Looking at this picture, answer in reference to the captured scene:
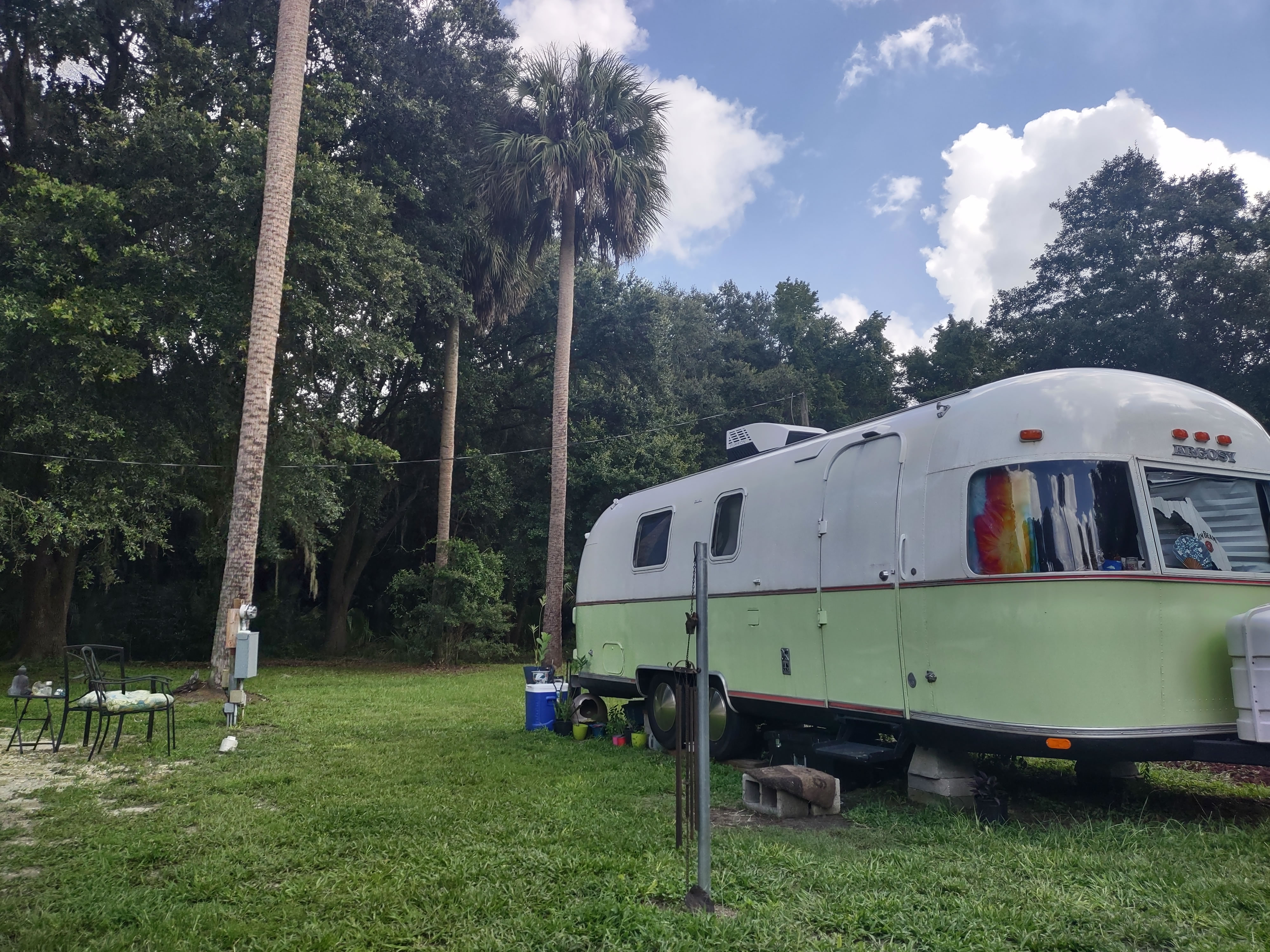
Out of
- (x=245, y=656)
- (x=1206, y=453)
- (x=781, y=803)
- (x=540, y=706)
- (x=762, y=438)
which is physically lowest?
(x=781, y=803)

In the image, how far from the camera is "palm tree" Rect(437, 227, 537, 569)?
20.4 meters

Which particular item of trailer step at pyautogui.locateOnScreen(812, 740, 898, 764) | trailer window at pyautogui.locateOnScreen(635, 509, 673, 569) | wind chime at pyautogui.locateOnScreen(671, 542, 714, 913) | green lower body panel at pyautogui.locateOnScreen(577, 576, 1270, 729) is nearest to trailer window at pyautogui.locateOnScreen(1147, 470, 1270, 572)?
green lower body panel at pyautogui.locateOnScreen(577, 576, 1270, 729)

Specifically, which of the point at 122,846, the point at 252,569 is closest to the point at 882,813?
the point at 122,846

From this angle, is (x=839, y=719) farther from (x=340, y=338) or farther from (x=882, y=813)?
(x=340, y=338)

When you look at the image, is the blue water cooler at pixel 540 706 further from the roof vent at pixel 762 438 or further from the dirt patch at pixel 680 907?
the dirt patch at pixel 680 907

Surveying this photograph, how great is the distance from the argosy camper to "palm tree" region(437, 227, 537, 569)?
→ 49.4 ft

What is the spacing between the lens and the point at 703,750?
380 cm

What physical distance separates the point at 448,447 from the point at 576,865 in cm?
1757

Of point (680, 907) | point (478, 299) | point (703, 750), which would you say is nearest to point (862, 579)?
point (703, 750)

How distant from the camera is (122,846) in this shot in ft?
16.2

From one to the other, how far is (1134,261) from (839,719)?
24.4m

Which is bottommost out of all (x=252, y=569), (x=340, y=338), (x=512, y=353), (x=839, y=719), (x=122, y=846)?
(x=122, y=846)

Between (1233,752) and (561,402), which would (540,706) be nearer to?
(1233,752)

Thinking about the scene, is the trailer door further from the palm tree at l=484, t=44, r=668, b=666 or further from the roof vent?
the palm tree at l=484, t=44, r=668, b=666
